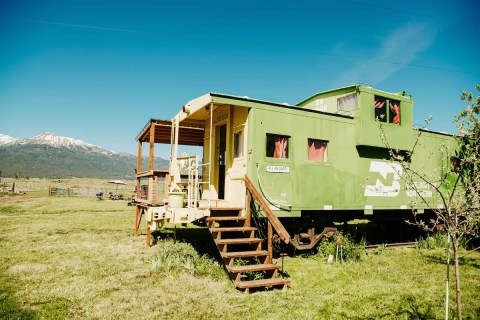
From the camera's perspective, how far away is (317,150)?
942 cm

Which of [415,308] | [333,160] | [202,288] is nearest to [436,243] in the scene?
[333,160]

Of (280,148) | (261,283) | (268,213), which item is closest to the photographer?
(261,283)

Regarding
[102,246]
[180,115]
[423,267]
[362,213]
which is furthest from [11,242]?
[423,267]

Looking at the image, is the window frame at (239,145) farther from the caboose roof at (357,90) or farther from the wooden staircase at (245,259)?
the caboose roof at (357,90)

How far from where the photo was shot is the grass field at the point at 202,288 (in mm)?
5336

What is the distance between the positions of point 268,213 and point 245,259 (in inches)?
64.7

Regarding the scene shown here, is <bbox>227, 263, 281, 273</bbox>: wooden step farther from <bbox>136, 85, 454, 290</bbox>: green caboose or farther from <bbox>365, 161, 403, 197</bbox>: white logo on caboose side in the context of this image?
<bbox>365, 161, 403, 197</bbox>: white logo on caboose side

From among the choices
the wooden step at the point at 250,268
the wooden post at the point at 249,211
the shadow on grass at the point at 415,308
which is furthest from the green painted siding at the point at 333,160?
the shadow on grass at the point at 415,308

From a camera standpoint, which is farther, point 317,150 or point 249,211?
point 317,150

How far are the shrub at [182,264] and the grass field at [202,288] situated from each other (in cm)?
3

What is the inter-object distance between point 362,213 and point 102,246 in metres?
8.93

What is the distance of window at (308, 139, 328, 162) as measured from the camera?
9.30 m

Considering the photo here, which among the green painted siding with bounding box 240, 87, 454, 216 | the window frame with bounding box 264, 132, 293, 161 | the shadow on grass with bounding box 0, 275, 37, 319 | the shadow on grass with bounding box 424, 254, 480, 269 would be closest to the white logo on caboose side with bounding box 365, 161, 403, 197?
the green painted siding with bounding box 240, 87, 454, 216

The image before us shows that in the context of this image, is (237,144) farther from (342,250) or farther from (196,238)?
(196,238)
